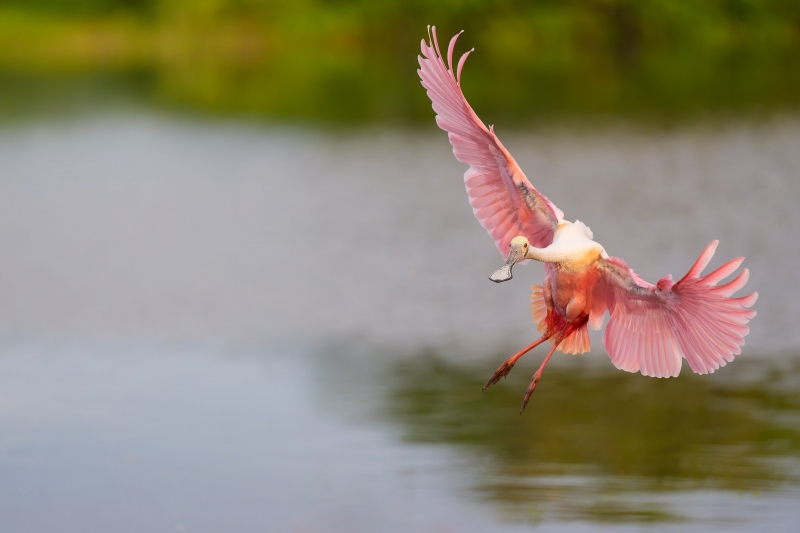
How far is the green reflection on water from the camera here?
7.07 meters

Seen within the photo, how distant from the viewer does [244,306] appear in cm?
1233

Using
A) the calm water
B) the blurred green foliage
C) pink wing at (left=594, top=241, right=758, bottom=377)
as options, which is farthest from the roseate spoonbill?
the blurred green foliage

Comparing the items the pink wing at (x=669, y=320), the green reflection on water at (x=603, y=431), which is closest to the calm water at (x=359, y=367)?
the green reflection on water at (x=603, y=431)

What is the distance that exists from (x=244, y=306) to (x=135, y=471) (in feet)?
16.0

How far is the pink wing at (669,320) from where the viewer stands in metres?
5.47

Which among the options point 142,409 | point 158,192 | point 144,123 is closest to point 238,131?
point 144,123

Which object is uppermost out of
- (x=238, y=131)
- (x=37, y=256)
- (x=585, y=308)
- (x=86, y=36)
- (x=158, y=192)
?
(x=86, y=36)

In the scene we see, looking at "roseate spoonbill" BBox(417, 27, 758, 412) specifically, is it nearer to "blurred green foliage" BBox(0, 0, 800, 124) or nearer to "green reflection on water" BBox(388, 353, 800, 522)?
"green reflection on water" BBox(388, 353, 800, 522)

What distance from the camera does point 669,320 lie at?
573 cm

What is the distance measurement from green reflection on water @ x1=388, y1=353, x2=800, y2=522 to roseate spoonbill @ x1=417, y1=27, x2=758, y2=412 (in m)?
1.12

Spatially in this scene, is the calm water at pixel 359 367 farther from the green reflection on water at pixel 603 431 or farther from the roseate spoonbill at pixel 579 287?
the roseate spoonbill at pixel 579 287

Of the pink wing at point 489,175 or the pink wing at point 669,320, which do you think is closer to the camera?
the pink wing at point 669,320

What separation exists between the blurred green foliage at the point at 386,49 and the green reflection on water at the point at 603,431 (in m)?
18.9

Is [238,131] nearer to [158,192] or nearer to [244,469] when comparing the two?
[158,192]
